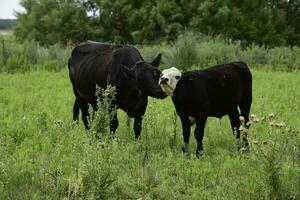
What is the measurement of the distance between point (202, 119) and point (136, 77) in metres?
1.21

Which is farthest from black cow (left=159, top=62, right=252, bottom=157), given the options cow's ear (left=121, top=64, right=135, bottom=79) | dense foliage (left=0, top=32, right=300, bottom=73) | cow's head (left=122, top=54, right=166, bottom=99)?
dense foliage (left=0, top=32, right=300, bottom=73)

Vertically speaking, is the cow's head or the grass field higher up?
the cow's head

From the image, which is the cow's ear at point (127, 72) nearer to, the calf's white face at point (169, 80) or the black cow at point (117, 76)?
the black cow at point (117, 76)

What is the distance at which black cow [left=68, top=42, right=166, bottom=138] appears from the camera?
7.93m

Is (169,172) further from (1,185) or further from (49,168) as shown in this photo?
(1,185)

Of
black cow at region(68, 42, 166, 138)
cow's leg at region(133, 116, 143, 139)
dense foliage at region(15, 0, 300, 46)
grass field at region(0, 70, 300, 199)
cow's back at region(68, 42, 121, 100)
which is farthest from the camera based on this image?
dense foliage at region(15, 0, 300, 46)

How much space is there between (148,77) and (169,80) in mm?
470

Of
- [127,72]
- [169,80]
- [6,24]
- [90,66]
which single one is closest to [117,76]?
[127,72]

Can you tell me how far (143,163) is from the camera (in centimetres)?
685

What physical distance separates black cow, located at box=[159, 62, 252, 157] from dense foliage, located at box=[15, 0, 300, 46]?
31.2 m

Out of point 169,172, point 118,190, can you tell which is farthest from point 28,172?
point 169,172

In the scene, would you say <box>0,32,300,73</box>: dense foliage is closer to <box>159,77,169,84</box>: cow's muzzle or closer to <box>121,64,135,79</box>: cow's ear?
<box>121,64,135,79</box>: cow's ear

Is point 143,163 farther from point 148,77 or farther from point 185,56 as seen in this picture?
point 185,56

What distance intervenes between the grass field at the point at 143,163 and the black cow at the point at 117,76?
469mm
